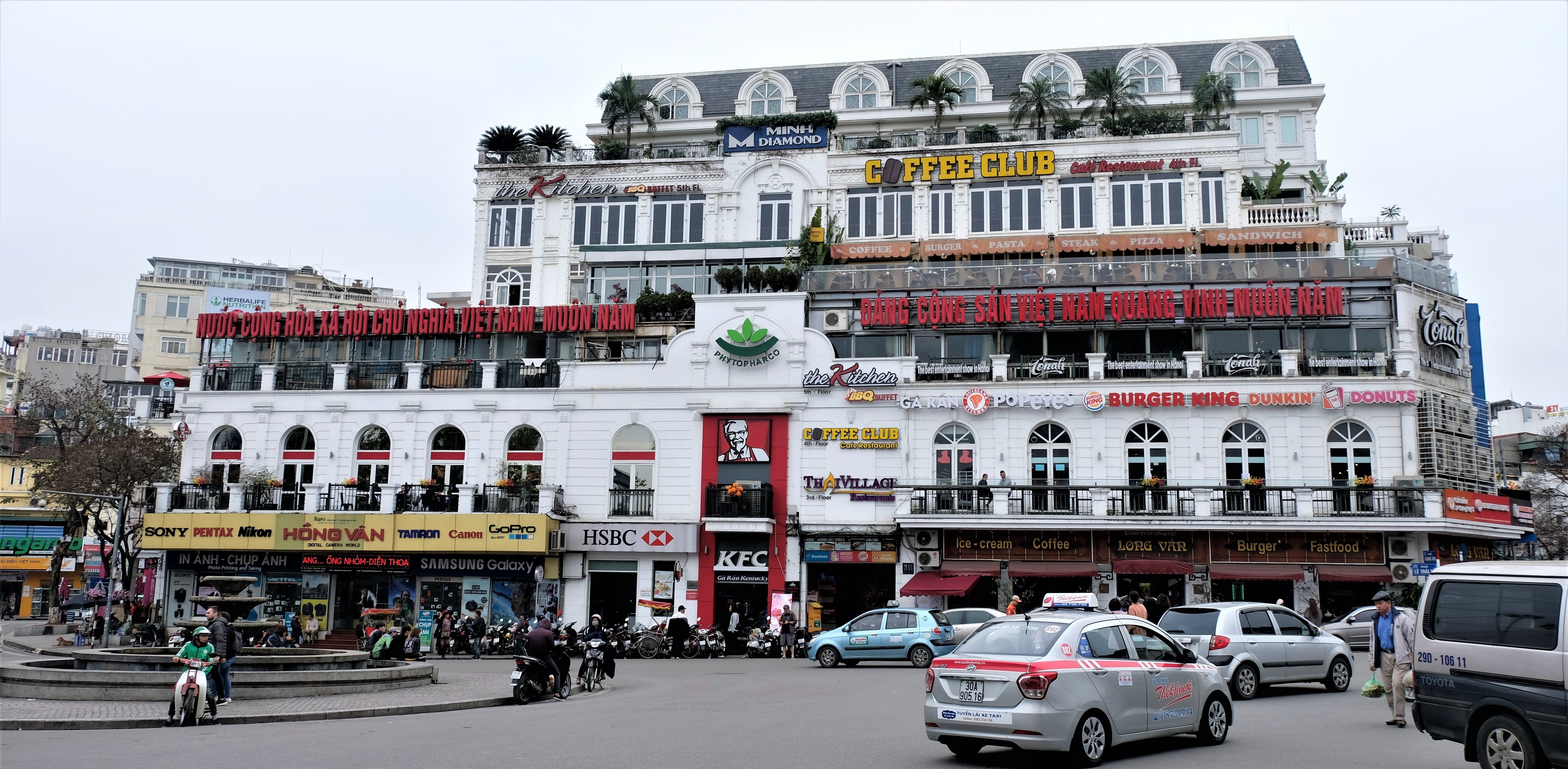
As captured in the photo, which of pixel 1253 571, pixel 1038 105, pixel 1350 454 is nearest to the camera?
pixel 1253 571

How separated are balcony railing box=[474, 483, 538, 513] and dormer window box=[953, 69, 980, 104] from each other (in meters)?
28.3

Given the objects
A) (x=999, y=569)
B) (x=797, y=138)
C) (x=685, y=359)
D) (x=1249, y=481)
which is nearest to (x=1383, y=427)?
(x=1249, y=481)

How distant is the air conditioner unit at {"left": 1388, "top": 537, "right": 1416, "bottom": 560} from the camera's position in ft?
115

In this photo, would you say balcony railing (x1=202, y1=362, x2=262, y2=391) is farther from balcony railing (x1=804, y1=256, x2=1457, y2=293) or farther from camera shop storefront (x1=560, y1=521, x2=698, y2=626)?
balcony railing (x1=804, y1=256, x2=1457, y2=293)

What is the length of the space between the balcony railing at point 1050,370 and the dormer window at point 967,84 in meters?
20.7

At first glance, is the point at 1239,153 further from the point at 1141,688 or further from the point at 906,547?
the point at 1141,688

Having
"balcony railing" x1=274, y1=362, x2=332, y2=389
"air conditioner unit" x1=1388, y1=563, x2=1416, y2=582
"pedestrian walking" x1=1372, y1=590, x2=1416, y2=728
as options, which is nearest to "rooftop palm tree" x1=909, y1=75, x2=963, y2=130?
"air conditioner unit" x1=1388, y1=563, x2=1416, y2=582

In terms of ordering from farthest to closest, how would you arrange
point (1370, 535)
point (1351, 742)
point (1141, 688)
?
1. point (1370, 535)
2. point (1351, 742)
3. point (1141, 688)

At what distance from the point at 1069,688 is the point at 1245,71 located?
49.7 meters

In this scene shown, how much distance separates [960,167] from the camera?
49000 millimetres

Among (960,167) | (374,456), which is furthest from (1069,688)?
(960,167)

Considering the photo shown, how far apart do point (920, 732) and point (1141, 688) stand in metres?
3.25

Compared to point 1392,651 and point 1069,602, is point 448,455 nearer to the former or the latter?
point 1069,602

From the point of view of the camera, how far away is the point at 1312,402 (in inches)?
1447
